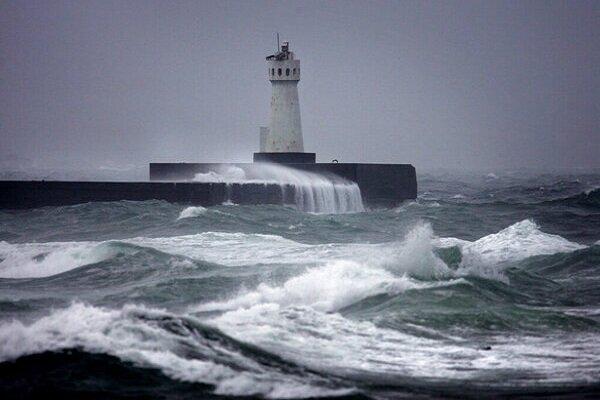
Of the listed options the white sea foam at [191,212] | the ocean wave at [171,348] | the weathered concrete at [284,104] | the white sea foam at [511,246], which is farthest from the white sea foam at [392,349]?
the weathered concrete at [284,104]

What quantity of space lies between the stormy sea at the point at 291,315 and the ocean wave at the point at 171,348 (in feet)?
0.07

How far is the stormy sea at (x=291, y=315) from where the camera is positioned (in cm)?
834

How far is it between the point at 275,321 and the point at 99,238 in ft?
41.5

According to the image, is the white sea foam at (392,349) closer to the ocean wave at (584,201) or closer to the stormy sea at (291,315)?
the stormy sea at (291,315)

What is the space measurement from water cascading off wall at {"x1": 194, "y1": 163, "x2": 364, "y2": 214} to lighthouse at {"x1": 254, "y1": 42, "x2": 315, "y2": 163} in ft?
2.95

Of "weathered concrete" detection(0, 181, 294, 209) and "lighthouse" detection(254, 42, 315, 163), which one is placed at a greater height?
"lighthouse" detection(254, 42, 315, 163)

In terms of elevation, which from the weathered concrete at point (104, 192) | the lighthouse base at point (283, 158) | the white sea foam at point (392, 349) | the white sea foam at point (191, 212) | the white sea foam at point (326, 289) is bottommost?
the white sea foam at point (392, 349)

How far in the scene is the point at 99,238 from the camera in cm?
2306

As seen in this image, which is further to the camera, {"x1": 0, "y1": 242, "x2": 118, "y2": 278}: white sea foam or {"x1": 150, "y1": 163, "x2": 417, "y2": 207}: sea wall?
{"x1": 150, "y1": 163, "x2": 417, "y2": 207}: sea wall

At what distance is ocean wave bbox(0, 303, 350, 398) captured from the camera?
813 cm

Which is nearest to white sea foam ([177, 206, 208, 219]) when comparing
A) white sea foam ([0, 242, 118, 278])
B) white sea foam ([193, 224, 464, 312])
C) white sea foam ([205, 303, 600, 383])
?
white sea foam ([0, 242, 118, 278])

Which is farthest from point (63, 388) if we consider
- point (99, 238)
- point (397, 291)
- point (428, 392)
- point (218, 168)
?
point (218, 168)

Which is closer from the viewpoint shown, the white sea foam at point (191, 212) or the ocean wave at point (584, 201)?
the white sea foam at point (191, 212)

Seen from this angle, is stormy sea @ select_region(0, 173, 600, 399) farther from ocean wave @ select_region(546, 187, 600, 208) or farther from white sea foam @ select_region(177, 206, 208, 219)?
ocean wave @ select_region(546, 187, 600, 208)
